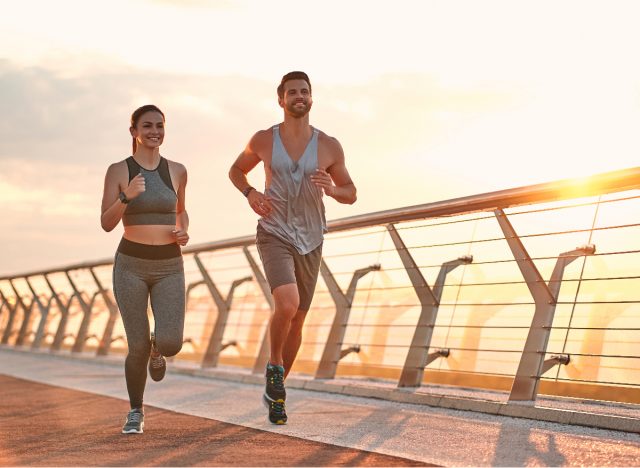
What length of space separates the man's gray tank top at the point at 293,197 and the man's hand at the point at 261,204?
0.03 meters

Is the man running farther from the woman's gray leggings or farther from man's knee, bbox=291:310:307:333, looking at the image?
the woman's gray leggings

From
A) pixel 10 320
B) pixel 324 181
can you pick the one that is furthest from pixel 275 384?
pixel 10 320

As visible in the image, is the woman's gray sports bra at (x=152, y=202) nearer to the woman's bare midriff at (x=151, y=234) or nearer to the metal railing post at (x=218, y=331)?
the woman's bare midriff at (x=151, y=234)

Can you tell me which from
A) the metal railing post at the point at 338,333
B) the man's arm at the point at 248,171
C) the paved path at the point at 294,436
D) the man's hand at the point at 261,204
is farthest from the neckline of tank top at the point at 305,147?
the metal railing post at the point at 338,333

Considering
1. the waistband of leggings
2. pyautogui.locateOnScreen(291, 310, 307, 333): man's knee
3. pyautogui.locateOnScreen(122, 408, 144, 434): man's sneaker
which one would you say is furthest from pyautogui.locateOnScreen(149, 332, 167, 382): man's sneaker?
pyautogui.locateOnScreen(291, 310, 307, 333): man's knee

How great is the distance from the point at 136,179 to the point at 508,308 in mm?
2550

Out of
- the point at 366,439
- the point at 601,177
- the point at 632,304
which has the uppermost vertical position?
the point at 601,177

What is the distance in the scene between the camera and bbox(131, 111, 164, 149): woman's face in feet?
20.3

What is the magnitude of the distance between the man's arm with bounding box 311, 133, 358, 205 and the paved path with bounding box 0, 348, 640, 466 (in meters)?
1.26

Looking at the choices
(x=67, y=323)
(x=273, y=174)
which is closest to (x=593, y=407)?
(x=273, y=174)

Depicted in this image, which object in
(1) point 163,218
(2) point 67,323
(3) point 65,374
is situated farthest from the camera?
(2) point 67,323

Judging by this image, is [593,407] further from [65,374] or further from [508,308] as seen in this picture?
[65,374]

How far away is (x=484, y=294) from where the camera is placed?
7.36m

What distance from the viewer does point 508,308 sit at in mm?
7062
